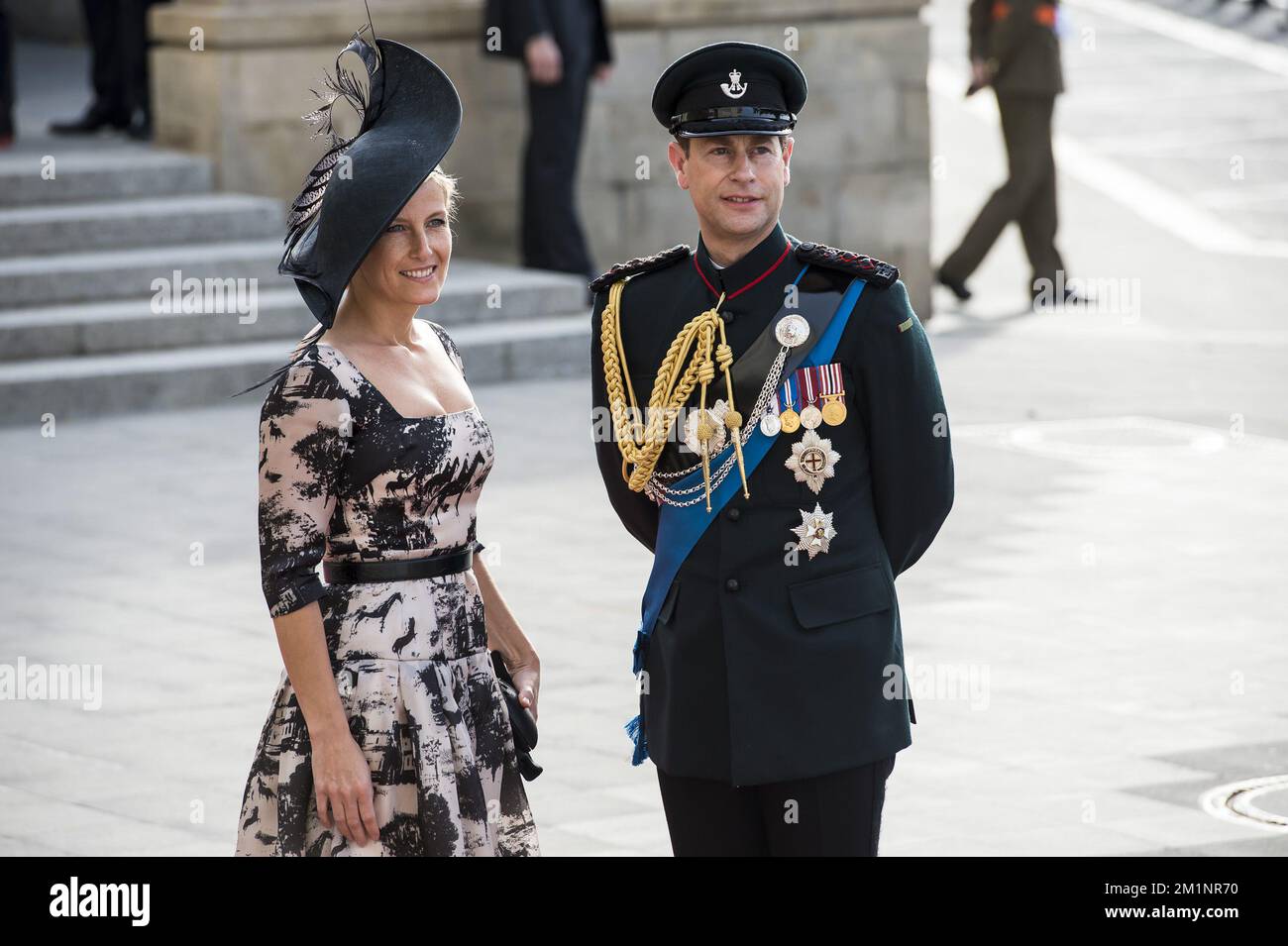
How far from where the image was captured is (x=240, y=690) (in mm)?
7090

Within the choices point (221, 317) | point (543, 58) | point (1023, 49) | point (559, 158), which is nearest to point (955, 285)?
point (1023, 49)

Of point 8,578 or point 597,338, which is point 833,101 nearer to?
point 8,578

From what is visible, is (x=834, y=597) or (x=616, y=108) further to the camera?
(x=616, y=108)

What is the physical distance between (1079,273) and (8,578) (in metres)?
10.3

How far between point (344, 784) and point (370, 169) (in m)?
1.06

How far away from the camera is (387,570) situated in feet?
13.3

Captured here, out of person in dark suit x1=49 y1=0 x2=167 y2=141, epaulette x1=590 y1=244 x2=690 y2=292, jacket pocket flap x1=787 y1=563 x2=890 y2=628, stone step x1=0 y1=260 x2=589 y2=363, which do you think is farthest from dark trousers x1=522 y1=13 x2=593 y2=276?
jacket pocket flap x1=787 y1=563 x2=890 y2=628

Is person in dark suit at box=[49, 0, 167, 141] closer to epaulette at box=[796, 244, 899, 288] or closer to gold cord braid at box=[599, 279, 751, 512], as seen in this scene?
gold cord braid at box=[599, 279, 751, 512]

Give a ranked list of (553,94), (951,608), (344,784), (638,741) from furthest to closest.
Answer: (553,94), (951,608), (638,741), (344,784)

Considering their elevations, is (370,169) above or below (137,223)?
above

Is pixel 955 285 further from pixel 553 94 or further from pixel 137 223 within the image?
pixel 137 223

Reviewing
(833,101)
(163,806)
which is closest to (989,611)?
(163,806)

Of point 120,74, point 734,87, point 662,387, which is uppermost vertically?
point 734,87

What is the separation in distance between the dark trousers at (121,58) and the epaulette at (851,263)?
11.4m
